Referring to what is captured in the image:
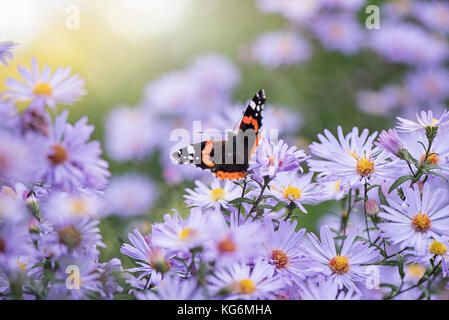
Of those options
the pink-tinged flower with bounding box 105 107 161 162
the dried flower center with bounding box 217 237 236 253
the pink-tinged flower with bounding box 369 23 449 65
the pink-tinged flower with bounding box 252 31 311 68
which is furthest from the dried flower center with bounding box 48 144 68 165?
the pink-tinged flower with bounding box 369 23 449 65

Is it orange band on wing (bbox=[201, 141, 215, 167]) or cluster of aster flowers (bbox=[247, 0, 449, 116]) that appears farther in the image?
cluster of aster flowers (bbox=[247, 0, 449, 116])

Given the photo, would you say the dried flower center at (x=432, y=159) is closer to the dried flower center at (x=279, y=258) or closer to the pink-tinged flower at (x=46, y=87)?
the dried flower center at (x=279, y=258)

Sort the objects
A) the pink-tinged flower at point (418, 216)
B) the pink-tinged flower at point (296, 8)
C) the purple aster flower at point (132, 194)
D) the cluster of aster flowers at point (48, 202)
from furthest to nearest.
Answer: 1. the pink-tinged flower at point (296, 8)
2. the purple aster flower at point (132, 194)
3. the pink-tinged flower at point (418, 216)
4. the cluster of aster flowers at point (48, 202)

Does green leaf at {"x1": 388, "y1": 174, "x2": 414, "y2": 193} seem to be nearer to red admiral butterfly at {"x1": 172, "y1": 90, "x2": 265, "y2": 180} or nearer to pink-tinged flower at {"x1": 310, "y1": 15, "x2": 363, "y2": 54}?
red admiral butterfly at {"x1": 172, "y1": 90, "x2": 265, "y2": 180}

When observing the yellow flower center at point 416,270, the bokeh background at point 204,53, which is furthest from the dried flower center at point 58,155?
the bokeh background at point 204,53

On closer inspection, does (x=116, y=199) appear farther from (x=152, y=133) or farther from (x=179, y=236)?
(x=179, y=236)
